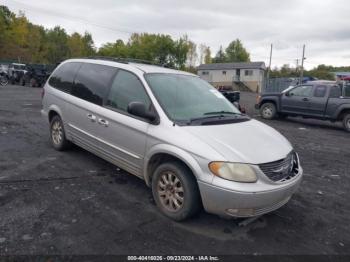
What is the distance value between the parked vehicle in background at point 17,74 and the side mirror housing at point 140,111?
24.8 meters

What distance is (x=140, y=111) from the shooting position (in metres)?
3.59

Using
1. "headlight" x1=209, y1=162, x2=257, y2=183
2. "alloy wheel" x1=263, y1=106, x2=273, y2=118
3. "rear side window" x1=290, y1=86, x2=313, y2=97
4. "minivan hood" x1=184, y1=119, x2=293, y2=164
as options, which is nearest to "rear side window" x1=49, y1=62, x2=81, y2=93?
"minivan hood" x1=184, y1=119, x2=293, y2=164

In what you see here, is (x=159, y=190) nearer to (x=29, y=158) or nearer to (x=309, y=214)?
(x=309, y=214)

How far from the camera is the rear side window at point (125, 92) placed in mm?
4027

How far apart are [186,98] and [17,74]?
26.0m

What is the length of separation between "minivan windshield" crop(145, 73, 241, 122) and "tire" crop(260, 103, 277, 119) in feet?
29.1

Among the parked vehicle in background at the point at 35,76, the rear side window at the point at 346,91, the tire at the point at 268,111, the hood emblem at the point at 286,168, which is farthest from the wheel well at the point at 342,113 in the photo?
the parked vehicle in background at the point at 35,76

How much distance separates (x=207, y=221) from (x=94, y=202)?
147 centimetres

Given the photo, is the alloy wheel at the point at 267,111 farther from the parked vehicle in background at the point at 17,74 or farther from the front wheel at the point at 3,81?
the front wheel at the point at 3,81

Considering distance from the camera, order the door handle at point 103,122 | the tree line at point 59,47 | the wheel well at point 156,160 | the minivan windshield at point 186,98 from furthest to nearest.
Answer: the tree line at point 59,47, the door handle at point 103,122, the minivan windshield at point 186,98, the wheel well at point 156,160

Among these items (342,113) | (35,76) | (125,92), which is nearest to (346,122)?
(342,113)

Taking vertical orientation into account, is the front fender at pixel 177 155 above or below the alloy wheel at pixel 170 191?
above

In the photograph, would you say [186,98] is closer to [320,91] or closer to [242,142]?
[242,142]

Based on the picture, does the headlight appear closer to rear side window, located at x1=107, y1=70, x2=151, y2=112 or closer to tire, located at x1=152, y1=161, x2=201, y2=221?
tire, located at x1=152, y1=161, x2=201, y2=221
